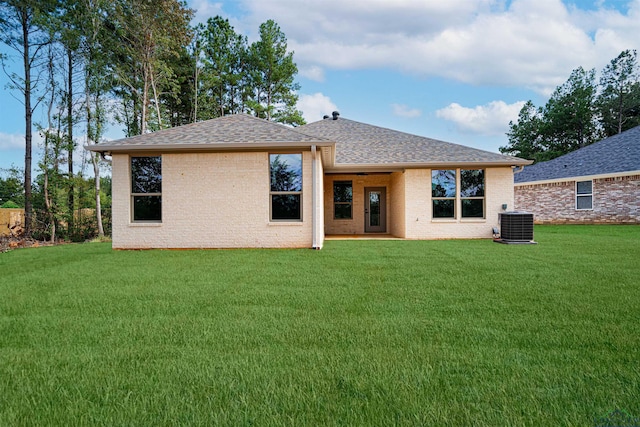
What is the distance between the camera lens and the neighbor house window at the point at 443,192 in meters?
11.6

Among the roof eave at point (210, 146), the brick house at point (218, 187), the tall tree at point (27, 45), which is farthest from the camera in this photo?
the tall tree at point (27, 45)

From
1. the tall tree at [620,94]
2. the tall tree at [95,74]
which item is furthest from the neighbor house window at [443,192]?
the tall tree at [620,94]

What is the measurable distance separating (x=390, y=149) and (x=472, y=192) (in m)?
3.34

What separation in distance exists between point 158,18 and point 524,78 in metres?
25.8

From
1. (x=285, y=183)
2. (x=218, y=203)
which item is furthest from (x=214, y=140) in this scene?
(x=285, y=183)

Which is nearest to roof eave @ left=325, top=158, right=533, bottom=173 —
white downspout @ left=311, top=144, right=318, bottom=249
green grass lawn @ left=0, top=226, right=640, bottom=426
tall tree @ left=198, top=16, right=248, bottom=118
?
→ white downspout @ left=311, top=144, right=318, bottom=249

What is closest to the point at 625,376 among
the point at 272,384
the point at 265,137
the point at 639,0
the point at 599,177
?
the point at 272,384

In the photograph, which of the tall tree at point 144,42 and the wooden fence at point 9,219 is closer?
the wooden fence at point 9,219

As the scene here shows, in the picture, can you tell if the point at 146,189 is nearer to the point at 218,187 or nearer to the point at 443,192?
the point at 218,187

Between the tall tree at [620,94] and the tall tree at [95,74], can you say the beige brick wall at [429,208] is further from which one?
the tall tree at [620,94]

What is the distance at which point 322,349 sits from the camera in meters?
2.54

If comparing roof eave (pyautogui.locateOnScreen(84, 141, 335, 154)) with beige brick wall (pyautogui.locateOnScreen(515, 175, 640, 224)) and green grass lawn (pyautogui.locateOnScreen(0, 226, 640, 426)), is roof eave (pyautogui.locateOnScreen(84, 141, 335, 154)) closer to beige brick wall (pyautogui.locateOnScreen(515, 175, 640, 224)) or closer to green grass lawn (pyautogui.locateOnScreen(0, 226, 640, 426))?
green grass lawn (pyautogui.locateOnScreen(0, 226, 640, 426))

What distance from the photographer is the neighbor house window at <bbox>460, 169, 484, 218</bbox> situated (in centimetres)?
1151

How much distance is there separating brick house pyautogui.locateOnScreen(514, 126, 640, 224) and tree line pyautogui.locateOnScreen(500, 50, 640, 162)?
470 inches
